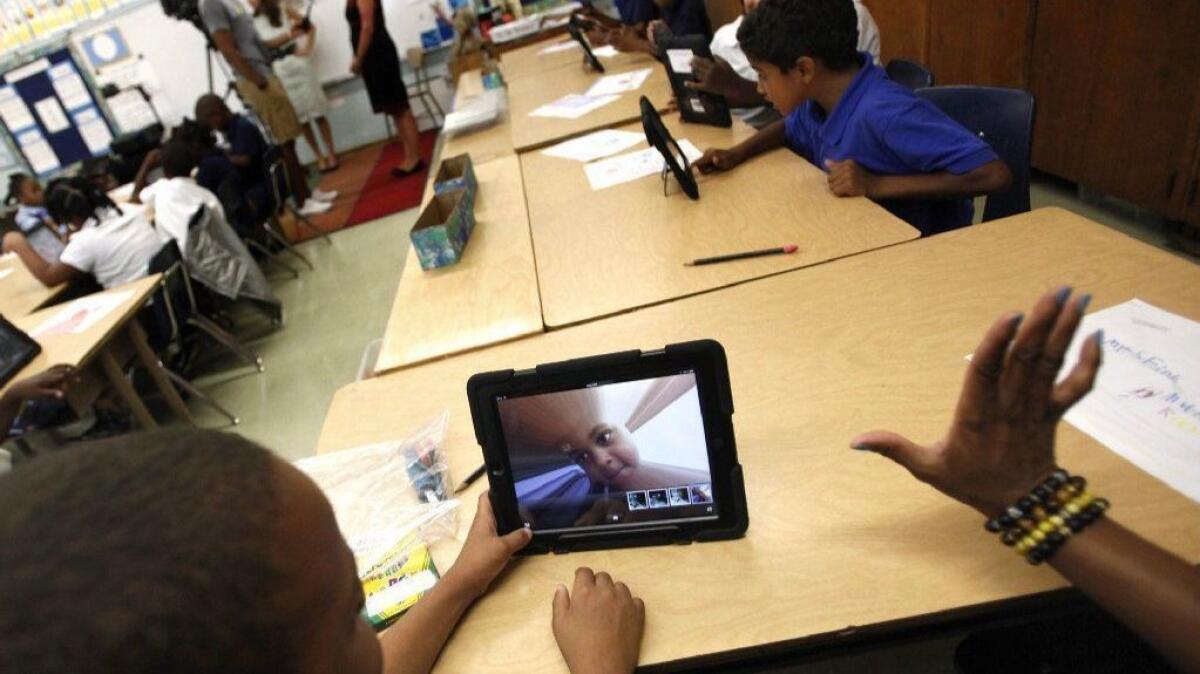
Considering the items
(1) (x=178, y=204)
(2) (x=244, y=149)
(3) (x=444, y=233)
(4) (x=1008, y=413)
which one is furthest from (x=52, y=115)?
(4) (x=1008, y=413)

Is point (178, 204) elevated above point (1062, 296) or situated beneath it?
situated beneath

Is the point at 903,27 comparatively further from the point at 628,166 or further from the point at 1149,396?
the point at 1149,396

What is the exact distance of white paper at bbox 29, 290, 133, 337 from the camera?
7.84ft

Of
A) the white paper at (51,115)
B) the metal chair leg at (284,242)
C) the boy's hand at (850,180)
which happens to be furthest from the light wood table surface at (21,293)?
the white paper at (51,115)

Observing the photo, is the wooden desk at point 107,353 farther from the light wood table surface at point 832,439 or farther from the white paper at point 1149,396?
the white paper at point 1149,396

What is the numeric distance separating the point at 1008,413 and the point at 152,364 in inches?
122

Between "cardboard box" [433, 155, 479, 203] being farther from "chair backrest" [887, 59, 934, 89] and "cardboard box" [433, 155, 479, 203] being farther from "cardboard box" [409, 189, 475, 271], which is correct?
"chair backrest" [887, 59, 934, 89]

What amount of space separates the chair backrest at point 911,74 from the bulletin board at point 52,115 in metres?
7.24

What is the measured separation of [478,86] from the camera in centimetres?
411

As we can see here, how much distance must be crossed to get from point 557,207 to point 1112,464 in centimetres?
146

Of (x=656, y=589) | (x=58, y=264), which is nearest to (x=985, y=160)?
(x=656, y=589)

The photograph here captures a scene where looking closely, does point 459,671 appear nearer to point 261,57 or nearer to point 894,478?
point 894,478

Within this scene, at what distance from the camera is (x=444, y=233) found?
166 centimetres

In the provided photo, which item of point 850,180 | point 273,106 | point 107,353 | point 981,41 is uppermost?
point 273,106
